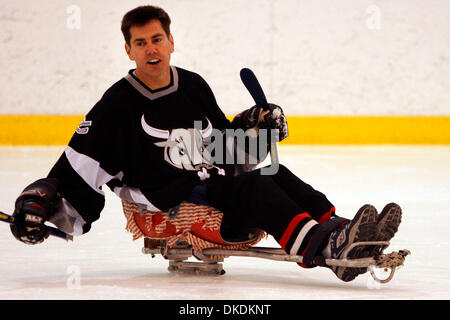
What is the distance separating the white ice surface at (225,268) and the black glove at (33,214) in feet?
→ 0.46

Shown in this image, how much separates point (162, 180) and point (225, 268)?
41 centimetres

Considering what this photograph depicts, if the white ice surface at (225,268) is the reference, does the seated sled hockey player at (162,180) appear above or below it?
above

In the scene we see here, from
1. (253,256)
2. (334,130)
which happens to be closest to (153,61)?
(253,256)

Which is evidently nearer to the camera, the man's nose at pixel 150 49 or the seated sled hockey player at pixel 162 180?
the seated sled hockey player at pixel 162 180

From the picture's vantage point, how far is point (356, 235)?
2059mm

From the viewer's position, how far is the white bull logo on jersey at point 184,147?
2.35m

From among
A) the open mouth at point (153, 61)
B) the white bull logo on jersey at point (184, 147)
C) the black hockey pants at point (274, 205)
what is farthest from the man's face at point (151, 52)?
the black hockey pants at point (274, 205)

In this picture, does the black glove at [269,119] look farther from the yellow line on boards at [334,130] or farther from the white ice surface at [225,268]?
the yellow line on boards at [334,130]

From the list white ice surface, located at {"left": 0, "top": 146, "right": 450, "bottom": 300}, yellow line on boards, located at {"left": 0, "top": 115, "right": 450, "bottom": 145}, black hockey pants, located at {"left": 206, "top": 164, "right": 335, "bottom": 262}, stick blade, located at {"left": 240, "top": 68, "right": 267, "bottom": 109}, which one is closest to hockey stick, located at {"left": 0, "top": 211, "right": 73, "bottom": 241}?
white ice surface, located at {"left": 0, "top": 146, "right": 450, "bottom": 300}

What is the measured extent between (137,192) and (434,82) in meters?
5.41

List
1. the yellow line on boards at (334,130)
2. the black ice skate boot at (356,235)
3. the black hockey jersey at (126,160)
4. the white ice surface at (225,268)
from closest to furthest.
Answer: the black ice skate boot at (356,235), the white ice surface at (225,268), the black hockey jersey at (126,160), the yellow line on boards at (334,130)

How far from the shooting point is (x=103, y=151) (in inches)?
91.2

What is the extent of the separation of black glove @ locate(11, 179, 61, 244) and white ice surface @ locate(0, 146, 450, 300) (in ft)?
0.46
